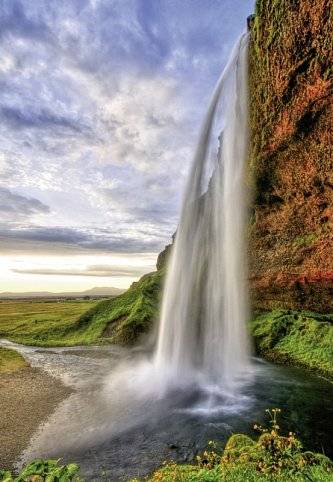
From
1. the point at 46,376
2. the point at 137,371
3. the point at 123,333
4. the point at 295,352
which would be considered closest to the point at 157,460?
the point at 137,371

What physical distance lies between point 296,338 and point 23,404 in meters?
20.4

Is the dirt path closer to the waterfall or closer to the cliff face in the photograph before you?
the waterfall

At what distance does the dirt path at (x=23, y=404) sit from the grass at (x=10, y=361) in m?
1.08

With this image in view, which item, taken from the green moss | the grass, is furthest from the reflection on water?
the green moss

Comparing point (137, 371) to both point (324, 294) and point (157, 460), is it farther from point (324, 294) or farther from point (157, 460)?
point (324, 294)

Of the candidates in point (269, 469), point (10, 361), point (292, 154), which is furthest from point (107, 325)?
point (269, 469)

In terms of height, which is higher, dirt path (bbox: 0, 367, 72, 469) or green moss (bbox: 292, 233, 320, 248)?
green moss (bbox: 292, 233, 320, 248)

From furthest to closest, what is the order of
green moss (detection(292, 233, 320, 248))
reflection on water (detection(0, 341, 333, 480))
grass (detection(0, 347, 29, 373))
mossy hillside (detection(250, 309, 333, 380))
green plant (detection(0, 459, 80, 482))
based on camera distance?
grass (detection(0, 347, 29, 373)) → green moss (detection(292, 233, 320, 248)) → mossy hillside (detection(250, 309, 333, 380)) → reflection on water (detection(0, 341, 333, 480)) → green plant (detection(0, 459, 80, 482))

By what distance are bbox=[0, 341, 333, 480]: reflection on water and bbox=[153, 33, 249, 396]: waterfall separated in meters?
5.12

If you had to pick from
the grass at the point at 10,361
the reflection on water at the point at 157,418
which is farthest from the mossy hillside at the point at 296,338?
the grass at the point at 10,361

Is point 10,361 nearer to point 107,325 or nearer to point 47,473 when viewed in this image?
point 107,325

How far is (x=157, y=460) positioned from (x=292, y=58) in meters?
23.2

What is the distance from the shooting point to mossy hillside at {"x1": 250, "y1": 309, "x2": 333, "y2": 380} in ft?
69.2

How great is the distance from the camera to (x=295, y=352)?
22.9 m
